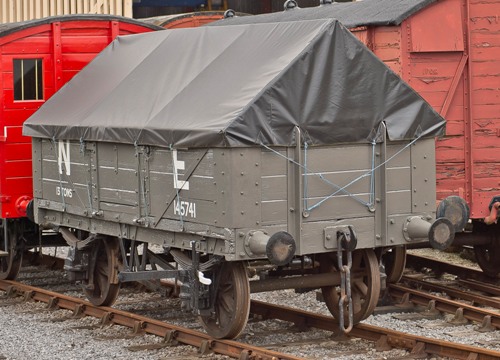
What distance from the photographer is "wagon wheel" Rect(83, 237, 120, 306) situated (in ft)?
40.8

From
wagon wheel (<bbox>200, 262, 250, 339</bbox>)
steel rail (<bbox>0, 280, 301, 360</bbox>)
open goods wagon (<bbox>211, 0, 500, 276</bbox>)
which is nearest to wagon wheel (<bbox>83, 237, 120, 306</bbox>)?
steel rail (<bbox>0, 280, 301, 360</bbox>)

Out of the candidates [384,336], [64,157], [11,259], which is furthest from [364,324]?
[11,259]

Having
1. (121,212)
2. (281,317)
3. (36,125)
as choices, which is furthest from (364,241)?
(36,125)

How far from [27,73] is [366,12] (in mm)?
4170

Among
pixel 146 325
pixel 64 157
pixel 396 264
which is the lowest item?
pixel 146 325

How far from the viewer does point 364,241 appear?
10.6m

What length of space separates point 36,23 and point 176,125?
14.7 feet

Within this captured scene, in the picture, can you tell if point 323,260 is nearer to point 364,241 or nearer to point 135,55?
point 364,241

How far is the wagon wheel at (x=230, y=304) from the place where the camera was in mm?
10297

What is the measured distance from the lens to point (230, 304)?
10.6 m

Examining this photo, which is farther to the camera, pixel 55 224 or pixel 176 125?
pixel 55 224

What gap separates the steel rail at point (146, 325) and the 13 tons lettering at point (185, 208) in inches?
46.7

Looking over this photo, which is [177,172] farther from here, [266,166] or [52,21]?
[52,21]

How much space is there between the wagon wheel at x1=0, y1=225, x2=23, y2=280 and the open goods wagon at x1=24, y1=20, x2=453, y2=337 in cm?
303
